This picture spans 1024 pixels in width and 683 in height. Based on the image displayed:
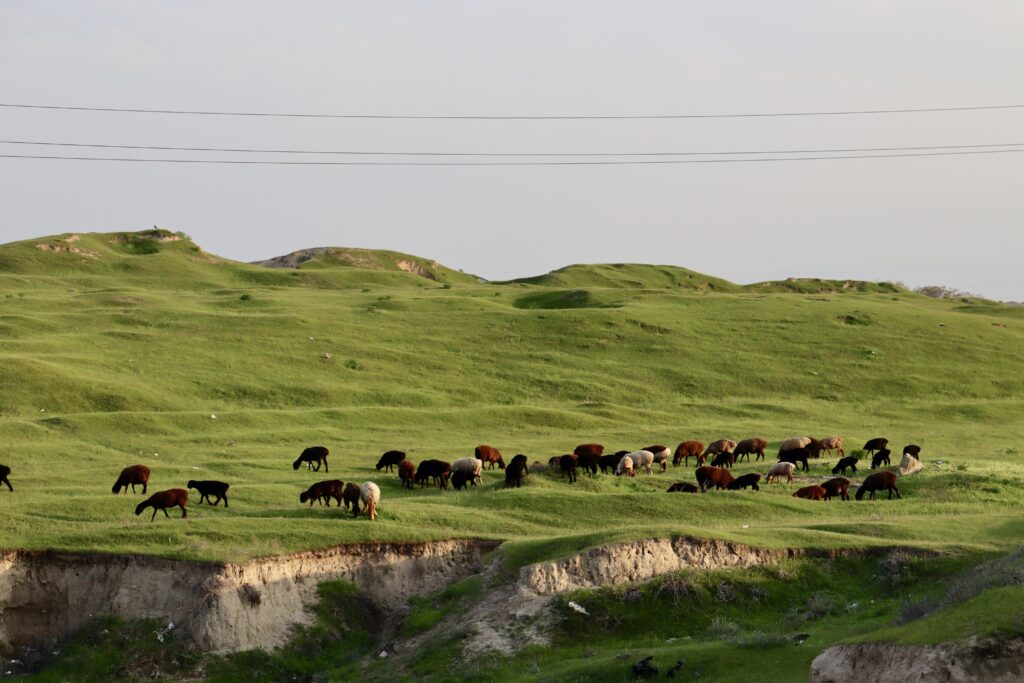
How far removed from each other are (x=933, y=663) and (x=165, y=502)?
19994 millimetres

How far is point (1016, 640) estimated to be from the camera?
18.9m

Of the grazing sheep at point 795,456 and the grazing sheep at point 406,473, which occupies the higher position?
the grazing sheep at point 795,456

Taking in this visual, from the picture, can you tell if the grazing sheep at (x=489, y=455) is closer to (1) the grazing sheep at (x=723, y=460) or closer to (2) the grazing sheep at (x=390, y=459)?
(2) the grazing sheep at (x=390, y=459)

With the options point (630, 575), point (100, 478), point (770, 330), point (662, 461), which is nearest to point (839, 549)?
point (630, 575)

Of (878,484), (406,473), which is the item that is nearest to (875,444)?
(878,484)

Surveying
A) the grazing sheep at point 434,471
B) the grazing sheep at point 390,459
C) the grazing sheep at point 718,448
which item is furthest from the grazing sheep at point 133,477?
the grazing sheep at point 718,448

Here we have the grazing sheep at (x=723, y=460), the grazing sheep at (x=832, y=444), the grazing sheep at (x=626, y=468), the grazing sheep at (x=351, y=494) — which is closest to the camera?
the grazing sheep at (x=351, y=494)

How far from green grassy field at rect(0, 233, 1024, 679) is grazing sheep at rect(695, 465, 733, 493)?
132cm

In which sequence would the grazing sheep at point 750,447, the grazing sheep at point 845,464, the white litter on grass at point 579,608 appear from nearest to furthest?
the white litter on grass at point 579,608 → the grazing sheep at point 845,464 → the grazing sheep at point 750,447

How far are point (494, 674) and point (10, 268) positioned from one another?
3221 inches

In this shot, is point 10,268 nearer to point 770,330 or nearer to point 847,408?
point 770,330

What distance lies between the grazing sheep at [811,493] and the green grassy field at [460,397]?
76cm

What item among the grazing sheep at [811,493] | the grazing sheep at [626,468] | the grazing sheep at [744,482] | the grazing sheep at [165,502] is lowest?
the grazing sheep at [165,502]

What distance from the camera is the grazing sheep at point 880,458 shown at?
44.6 meters
